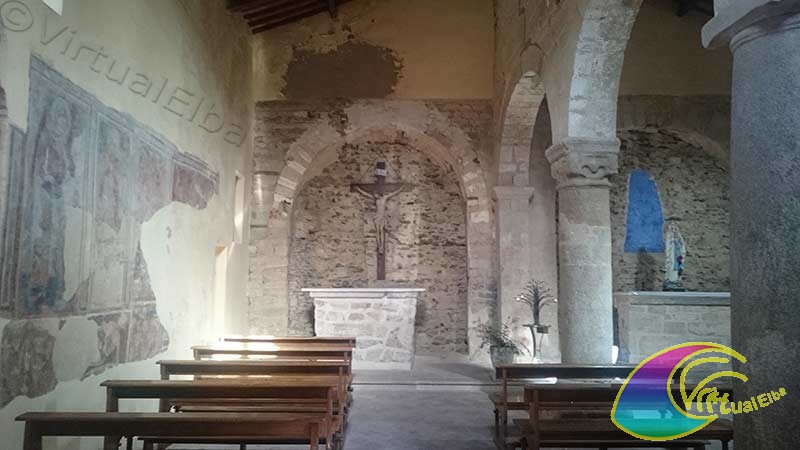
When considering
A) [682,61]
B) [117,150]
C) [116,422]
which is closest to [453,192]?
[682,61]

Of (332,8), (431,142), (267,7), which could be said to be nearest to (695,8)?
(431,142)

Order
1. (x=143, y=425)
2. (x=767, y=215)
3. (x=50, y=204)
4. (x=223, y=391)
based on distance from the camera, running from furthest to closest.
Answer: (x=50, y=204), (x=223, y=391), (x=143, y=425), (x=767, y=215)

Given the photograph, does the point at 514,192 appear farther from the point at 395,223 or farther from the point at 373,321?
the point at 373,321

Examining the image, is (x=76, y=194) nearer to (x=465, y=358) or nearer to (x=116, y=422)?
(x=116, y=422)

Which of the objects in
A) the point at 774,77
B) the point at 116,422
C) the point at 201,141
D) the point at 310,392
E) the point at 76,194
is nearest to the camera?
the point at 774,77

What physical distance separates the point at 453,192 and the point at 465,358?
3275 millimetres

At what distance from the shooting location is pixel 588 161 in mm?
5652

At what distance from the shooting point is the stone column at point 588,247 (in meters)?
5.61

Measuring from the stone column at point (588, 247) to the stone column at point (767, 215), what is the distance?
124 inches

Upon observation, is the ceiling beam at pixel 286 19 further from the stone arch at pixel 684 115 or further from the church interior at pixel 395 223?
the stone arch at pixel 684 115

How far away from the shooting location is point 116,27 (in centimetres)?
519

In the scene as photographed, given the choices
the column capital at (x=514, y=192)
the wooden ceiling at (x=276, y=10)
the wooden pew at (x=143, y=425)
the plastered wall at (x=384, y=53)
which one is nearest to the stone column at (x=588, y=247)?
the wooden pew at (x=143, y=425)

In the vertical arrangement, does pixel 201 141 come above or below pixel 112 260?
above

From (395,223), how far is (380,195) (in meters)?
0.64
